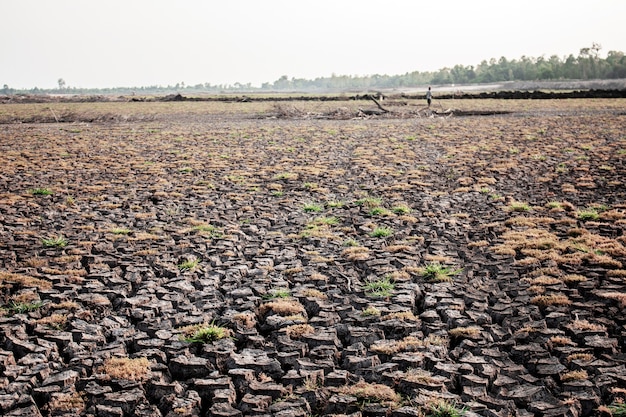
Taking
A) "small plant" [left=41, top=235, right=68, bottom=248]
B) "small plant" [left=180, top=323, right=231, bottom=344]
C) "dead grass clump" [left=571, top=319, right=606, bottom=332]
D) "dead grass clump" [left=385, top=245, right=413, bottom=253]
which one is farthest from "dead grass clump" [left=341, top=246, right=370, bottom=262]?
"small plant" [left=41, top=235, right=68, bottom=248]

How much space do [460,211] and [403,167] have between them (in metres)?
6.48

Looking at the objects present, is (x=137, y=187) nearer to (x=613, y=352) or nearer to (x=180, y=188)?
(x=180, y=188)

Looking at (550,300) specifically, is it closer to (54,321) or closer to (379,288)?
(379,288)

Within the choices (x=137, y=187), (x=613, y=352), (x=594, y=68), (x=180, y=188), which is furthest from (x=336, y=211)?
(x=594, y=68)

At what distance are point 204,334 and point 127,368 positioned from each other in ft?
3.20

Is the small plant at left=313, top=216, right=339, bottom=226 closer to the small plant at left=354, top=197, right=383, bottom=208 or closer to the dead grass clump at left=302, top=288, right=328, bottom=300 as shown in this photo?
the small plant at left=354, top=197, right=383, bottom=208

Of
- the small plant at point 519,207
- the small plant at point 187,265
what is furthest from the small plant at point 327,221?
the small plant at point 519,207

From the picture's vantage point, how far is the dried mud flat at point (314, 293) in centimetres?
475

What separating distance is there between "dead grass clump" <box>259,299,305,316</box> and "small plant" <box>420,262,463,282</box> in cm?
222

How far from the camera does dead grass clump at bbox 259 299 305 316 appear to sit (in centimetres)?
654

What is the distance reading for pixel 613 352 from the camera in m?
5.36

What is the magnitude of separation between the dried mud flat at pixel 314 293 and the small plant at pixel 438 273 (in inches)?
1.3

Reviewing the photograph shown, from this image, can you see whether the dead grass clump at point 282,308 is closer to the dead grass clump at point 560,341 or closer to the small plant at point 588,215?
the dead grass clump at point 560,341

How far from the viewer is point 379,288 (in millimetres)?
7355
